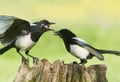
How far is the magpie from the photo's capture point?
4.10m

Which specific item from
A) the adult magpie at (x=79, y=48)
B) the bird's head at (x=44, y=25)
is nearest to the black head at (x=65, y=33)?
the adult magpie at (x=79, y=48)

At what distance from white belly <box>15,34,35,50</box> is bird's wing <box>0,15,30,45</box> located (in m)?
0.06

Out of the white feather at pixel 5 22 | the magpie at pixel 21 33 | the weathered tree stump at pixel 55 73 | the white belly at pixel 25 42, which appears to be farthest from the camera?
the white belly at pixel 25 42

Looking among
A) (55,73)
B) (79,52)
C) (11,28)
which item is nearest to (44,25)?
(11,28)

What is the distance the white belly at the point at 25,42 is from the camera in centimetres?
434

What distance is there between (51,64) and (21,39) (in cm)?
109

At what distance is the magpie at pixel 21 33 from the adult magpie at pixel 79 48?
0.24 metres

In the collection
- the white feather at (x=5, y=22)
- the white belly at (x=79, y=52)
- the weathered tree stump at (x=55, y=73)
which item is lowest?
the white belly at (x=79, y=52)

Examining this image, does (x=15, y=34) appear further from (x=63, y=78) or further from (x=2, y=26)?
(x=63, y=78)

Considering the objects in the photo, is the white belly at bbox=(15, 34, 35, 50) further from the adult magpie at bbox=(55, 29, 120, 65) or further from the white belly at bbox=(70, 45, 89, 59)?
the white belly at bbox=(70, 45, 89, 59)

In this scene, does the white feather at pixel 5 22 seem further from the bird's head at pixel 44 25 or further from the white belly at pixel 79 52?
the white belly at pixel 79 52

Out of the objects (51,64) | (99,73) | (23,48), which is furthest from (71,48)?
(51,64)

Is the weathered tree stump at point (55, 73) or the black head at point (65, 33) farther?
the black head at point (65, 33)

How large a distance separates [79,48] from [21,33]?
0.63 meters
